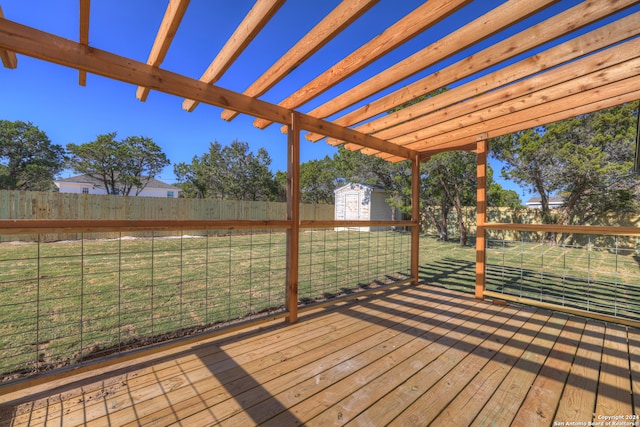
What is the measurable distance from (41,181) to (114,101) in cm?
658

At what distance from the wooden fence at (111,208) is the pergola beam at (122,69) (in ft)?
23.9

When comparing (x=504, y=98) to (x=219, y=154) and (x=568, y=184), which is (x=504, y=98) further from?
(x=219, y=154)

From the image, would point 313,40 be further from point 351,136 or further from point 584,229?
point 584,229

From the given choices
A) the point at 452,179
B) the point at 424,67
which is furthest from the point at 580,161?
the point at 424,67

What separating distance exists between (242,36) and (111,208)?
10.0 m

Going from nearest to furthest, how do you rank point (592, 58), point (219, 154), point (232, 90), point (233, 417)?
point (233, 417) < point (592, 58) < point (232, 90) < point (219, 154)

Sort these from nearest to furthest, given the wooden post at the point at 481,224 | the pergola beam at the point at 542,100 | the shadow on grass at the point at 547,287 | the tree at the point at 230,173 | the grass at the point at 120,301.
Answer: the pergola beam at the point at 542,100
the grass at the point at 120,301
the wooden post at the point at 481,224
the shadow on grass at the point at 547,287
the tree at the point at 230,173

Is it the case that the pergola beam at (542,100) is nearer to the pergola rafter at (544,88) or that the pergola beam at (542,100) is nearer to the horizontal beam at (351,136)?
the pergola rafter at (544,88)

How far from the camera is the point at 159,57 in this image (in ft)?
5.26

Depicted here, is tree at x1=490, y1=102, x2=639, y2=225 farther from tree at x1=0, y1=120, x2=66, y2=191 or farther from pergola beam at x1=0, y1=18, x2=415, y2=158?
tree at x1=0, y1=120, x2=66, y2=191

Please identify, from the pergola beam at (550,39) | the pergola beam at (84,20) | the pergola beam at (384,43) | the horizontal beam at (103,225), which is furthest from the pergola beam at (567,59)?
the pergola beam at (84,20)

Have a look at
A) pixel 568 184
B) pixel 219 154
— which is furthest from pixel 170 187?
pixel 568 184

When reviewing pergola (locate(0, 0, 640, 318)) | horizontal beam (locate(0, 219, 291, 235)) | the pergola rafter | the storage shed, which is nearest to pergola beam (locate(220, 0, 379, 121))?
pergola (locate(0, 0, 640, 318))

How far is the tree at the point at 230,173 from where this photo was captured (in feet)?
60.4
